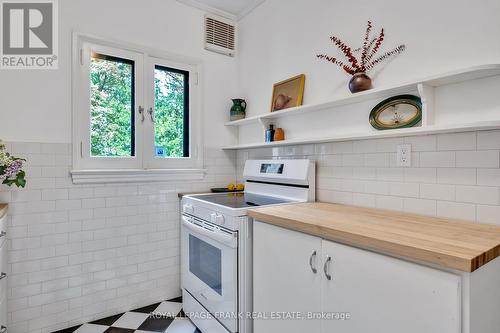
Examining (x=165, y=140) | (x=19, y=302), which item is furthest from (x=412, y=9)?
(x=19, y=302)

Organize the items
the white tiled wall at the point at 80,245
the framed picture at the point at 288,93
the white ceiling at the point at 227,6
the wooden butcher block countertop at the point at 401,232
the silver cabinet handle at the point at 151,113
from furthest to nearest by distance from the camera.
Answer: the white ceiling at the point at 227,6, the silver cabinet handle at the point at 151,113, the framed picture at the point at 288,93, the white tiled wall at the point at 80,245, the wooden butcher block countertop at the point at 401,232

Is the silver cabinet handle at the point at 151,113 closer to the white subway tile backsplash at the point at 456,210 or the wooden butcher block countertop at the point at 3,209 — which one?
the wooden butcher block countertop at the point at 3,209

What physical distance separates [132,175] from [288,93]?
1421 mm

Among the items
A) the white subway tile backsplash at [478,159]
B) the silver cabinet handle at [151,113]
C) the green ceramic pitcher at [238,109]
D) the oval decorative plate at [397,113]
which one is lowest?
the white subway tile backsplash at [478,159]

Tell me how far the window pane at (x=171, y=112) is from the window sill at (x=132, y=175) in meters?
0.17

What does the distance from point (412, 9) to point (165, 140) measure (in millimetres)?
2002

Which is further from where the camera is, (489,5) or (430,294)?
(489,5)

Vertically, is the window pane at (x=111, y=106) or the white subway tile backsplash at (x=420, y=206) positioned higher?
the window pane at (x=111, y=106)

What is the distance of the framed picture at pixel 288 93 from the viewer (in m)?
2.16

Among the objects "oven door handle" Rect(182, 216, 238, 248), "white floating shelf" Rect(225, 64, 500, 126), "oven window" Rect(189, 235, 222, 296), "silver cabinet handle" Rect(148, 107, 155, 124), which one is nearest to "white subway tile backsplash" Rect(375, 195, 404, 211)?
"white floating shelf" Rect(225, 64, 500, 126)

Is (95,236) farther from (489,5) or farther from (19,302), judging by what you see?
(489,5)

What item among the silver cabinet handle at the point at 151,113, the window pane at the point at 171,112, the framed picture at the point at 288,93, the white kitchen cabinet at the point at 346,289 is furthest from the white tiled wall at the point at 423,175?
the silver cabinet handle at the point at 151,113

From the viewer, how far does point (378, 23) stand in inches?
66.0

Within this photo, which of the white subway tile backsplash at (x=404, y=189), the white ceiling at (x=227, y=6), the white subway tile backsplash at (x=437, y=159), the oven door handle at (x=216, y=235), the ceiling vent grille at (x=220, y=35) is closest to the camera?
the white subway tile backsplash at (x=437, y=159)
